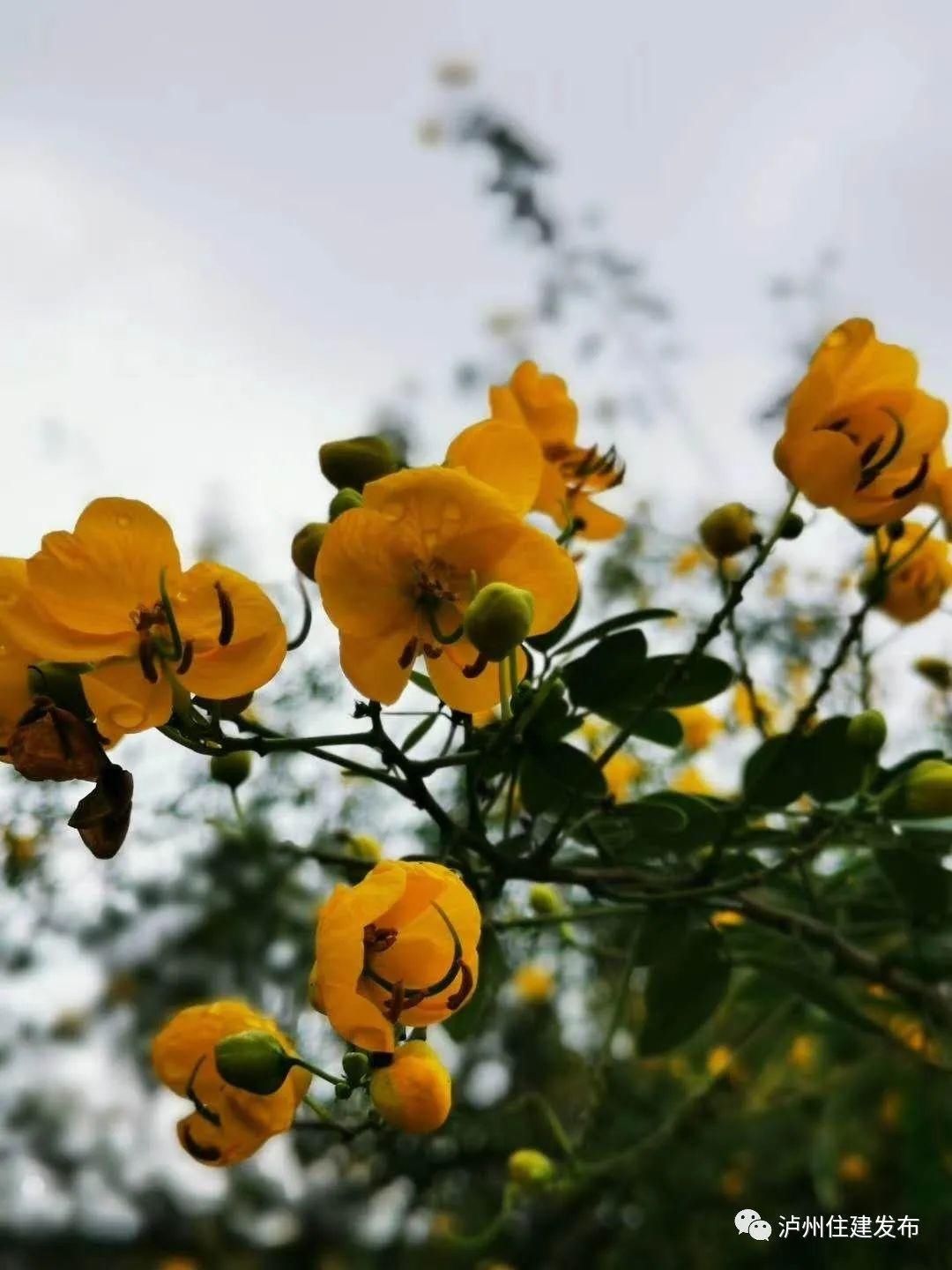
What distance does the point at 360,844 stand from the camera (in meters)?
0.99

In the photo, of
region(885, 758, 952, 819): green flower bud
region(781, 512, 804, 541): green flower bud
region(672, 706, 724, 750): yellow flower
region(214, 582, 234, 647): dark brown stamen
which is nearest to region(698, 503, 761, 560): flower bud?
region(781, 512, 804, 541): green flower bud

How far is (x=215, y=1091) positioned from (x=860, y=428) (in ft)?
1.78

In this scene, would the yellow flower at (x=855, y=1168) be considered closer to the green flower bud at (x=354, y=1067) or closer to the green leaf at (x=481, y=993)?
the green leaf at (x=481, y=993)

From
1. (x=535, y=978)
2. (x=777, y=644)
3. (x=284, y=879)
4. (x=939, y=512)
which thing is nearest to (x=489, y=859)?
(x=939, y=512)

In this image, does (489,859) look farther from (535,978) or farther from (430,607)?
(535,978)

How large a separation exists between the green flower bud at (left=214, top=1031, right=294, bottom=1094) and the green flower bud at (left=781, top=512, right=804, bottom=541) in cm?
44

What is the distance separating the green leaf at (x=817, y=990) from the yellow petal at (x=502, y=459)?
1.73 feet

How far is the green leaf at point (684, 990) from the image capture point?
0.98 meters

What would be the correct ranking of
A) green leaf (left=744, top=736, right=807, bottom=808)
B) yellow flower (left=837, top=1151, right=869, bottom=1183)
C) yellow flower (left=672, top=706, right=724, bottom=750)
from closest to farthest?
1. green leaf (left=744, top=736, right=807, bottom=808)
2. yellow flower (left=672, top=706, right=724, bottom=750)
3. yellow flower (left=837, top=1151, right=869, bottom=1183)

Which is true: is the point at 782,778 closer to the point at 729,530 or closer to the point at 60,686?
the point at 729,530

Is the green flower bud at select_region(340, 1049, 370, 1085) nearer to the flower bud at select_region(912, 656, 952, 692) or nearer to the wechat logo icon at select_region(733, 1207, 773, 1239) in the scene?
the wechat logo icon at select_region(733, 1207, 773, 1239)

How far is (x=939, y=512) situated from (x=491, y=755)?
0.40 metres

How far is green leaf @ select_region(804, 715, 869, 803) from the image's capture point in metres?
0.93

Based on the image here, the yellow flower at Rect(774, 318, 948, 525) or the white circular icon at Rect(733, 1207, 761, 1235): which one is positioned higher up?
the yellow flower at Rect(774, 318, 948, 525)
